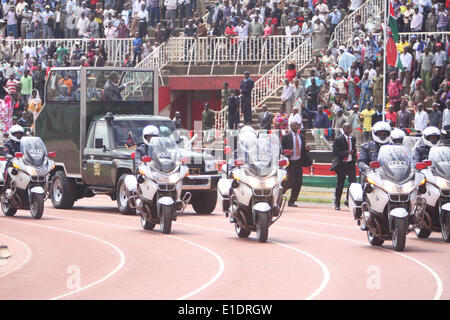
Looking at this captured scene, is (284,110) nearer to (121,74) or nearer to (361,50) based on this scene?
(361,50)

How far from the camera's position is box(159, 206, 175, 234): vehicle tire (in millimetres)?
19250

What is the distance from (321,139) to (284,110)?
3.78m

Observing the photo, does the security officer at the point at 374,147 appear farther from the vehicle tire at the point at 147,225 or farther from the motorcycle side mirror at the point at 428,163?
the vehicle tire at the point at 147,225

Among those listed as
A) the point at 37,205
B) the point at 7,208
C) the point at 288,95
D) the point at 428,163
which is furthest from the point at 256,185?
the point at 288,95

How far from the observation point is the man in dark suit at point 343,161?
998 inches

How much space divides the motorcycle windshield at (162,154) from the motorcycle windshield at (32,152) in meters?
3.86

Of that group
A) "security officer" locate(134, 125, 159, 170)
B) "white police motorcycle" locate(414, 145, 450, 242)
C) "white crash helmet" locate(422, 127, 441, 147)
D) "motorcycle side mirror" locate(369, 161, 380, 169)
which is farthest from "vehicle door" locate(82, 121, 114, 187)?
"motorcycle side mirror" locate(369, 161, 380, 169)

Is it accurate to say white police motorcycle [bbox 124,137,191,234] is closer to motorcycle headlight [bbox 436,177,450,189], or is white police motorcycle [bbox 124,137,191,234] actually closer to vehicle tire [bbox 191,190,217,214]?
vehicle tire [bbox 191,190,217,214]

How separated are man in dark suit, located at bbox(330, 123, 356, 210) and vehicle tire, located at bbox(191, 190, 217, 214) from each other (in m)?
2.95

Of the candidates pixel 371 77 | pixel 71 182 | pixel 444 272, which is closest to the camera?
pixel 444 272

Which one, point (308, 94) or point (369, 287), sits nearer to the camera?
point (369, 287)

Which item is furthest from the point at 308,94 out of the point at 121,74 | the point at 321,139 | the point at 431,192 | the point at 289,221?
the point at 431,192

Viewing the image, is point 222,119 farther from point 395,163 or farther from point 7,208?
point 395,163

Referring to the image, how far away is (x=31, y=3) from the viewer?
4950cm
